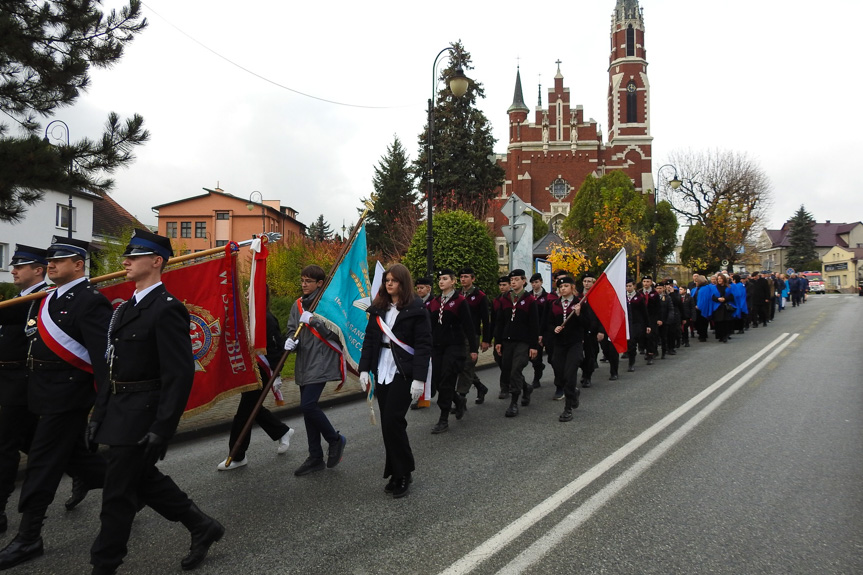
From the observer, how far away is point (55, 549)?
393 cm

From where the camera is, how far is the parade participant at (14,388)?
4066mm

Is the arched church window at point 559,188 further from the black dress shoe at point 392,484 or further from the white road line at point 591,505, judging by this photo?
the black dress shoe at point 392,484

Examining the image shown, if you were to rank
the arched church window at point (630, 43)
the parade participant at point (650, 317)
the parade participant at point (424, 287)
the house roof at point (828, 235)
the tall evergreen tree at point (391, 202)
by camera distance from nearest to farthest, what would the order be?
the parade participant at point (424, 287), the parade participant at point (650, 317), the tall evergreen tree at point (391, 202), the arched church window at point (630, 43), the house roof at point (828, 235)

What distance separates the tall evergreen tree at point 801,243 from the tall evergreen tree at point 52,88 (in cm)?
9900

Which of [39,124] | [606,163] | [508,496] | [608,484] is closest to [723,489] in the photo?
[608,484]

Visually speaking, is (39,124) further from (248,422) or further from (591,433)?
(591,433)

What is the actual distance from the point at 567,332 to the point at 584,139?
208 ft

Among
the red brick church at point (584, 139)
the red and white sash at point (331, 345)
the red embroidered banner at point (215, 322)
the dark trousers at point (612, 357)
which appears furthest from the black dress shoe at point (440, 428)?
the red brick church at point (584, 139)

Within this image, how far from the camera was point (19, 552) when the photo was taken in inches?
146

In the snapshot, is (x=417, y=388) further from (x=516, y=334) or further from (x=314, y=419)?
(x=516, y=334)

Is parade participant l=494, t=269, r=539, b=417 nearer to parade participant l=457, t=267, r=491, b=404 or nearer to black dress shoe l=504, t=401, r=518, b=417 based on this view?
black dress shoe l=504, t=401, r=518, b=417

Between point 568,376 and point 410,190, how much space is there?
4557 cm

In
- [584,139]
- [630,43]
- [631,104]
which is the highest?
[630,43]

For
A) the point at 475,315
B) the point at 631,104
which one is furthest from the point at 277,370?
the point at 631,104
